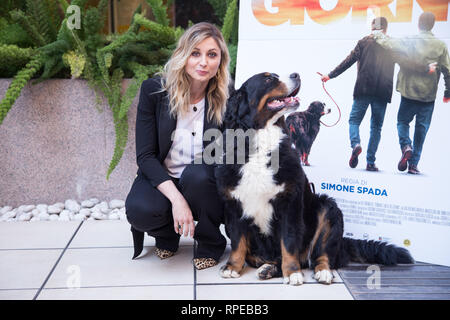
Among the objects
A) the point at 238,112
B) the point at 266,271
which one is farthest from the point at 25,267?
the point at 238,112

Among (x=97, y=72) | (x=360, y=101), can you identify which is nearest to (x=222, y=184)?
(x=360, y=101)

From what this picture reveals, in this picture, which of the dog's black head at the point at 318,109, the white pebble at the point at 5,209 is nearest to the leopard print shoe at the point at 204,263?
the dog's black head at the point at 318,109

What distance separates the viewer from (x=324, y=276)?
203cm

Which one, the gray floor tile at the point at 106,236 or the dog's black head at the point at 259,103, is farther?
the gray floor tile at the point at 106,236

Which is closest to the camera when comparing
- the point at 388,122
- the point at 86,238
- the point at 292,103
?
the point at 292,103

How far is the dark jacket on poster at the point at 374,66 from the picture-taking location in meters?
2.30

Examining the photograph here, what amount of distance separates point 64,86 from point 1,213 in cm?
102

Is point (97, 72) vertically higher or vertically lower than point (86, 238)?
higher

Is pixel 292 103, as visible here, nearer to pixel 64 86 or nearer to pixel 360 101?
pixel 360 101

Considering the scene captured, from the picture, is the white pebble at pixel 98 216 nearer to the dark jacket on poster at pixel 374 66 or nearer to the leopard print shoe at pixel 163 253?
the leopard print shoe at pixel 163 253

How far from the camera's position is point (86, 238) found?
8.82ft

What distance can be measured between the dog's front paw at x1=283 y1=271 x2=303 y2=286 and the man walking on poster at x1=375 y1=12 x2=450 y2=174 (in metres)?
0.80

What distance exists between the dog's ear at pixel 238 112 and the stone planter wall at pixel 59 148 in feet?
4.37
